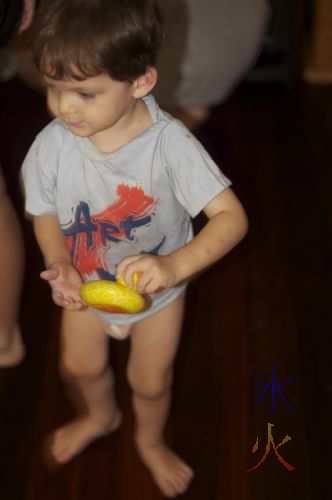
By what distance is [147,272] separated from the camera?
979mm

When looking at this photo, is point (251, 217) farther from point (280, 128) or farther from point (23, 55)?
point (23, 55)

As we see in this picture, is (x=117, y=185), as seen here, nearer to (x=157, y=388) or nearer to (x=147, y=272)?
(x=147, y=272)

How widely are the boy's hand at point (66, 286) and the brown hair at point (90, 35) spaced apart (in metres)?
0.29

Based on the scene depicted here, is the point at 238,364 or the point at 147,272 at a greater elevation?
the point at 147,272

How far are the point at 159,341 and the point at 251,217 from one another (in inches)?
33.0

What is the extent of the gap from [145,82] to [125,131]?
77 mm

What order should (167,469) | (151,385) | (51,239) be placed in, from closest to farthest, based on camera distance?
(51,239)
(151,385)
(167,469)

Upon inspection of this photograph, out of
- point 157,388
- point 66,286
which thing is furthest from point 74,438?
point 66,286

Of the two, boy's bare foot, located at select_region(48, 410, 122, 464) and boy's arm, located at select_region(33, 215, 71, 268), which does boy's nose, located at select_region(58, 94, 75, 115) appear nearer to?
boy's arm, located at select_region(33, 215, 71, 268)

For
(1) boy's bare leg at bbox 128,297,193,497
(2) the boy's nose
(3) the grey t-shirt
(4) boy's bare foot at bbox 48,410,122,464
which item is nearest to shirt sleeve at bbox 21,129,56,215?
(3) the grey t-shirt

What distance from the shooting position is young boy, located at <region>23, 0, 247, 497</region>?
921 millimetres

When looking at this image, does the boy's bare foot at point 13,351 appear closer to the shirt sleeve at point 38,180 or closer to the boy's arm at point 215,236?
the shirt sleeve at point 38,180

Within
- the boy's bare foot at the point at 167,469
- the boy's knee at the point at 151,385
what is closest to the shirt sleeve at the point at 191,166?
the boy's knee at the point at 151,385

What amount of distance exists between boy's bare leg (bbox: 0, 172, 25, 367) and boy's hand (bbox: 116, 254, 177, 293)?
1.69 feet
